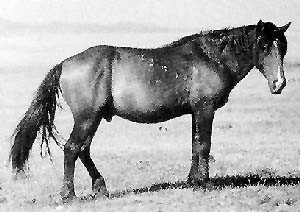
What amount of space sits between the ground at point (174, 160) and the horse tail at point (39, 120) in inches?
5.5

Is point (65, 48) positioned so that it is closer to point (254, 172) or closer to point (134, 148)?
point (134, 148)

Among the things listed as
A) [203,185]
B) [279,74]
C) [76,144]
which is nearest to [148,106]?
[76,144]

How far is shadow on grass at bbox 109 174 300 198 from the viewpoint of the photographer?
382 centimetres

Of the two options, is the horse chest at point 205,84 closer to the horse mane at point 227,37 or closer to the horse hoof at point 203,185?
the horse mane at point 227,37

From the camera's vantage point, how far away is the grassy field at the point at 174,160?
3.59m

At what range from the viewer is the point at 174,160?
4289 mm

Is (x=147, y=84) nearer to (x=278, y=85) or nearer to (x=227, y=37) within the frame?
(x=227, y=37)

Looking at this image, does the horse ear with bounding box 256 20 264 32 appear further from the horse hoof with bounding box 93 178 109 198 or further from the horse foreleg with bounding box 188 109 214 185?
the horse hoof with bounding box 93 178 109 198

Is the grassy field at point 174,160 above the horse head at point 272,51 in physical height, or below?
below

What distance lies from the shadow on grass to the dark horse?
5.6 inches

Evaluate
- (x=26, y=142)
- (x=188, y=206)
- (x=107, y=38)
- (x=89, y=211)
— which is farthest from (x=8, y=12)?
(x=188, y=206)

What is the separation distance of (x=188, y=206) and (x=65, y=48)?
168 centimetres

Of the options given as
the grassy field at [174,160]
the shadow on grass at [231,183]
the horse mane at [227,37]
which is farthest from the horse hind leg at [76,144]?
the horse mane at [227,37]

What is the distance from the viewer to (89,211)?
343 cm
